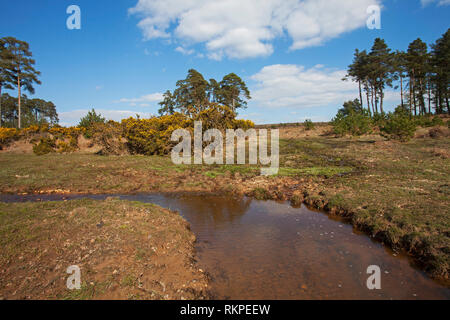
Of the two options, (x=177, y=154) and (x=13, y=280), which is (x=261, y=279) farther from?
(x=177, y=154)

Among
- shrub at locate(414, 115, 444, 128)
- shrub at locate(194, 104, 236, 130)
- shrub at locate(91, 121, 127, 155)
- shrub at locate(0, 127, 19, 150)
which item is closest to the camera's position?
shrub at locate(91, 121, 127, 155)

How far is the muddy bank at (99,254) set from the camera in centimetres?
434

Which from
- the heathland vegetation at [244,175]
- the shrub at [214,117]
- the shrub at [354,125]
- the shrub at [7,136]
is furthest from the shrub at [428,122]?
the shrub at [7,136]

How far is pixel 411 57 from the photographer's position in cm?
4028

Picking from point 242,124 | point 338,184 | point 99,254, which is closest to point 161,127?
point 242,124

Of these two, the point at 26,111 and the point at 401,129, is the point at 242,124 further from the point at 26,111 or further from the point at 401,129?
the point at 26,111

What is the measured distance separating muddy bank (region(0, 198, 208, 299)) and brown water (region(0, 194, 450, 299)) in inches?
26.6

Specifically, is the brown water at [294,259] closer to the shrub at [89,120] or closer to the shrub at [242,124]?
the shrub at [242,124]

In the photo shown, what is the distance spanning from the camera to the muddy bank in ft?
14.2

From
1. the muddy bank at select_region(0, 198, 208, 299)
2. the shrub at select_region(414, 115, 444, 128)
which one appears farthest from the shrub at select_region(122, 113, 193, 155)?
the shrub at select_region(414, 115, 444, 128)

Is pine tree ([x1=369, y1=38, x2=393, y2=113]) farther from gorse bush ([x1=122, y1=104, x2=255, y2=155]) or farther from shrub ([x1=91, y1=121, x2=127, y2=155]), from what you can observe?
shrub ([x1=91, y1=121, x2=127, y2=155])

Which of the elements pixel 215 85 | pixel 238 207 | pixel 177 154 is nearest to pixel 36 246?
pixel 238 207

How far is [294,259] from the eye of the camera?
232 inches

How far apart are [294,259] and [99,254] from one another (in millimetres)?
4517
